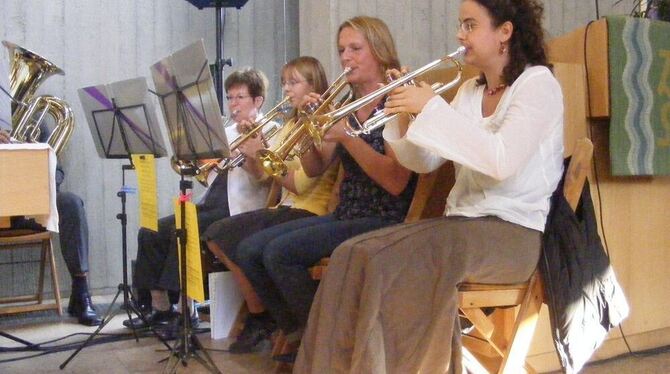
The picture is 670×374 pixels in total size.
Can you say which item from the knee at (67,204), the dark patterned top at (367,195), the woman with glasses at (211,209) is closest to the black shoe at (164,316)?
the woman with glasses at (211,209)

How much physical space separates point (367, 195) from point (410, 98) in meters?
0.63

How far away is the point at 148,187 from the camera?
99.3 inches

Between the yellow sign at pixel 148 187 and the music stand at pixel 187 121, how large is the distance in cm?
10

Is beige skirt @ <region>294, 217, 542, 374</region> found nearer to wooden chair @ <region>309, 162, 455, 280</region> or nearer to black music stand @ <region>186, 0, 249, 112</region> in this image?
wooden chair @ <region>309, 162, 455, 280</region>

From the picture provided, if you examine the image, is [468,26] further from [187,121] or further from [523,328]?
[187,121]

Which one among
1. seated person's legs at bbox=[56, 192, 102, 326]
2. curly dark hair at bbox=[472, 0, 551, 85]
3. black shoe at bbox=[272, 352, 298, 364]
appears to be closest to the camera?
curly dark hair at bbox=[472, 0, 551, 85]

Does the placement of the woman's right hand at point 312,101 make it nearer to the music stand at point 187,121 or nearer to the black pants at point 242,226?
the music stand at point 187,121

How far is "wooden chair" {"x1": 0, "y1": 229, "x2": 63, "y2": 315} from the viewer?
134 inches

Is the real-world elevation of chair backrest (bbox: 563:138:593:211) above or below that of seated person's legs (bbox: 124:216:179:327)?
above

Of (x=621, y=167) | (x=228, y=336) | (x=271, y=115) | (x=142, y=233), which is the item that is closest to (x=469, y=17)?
(x=621, y=167)

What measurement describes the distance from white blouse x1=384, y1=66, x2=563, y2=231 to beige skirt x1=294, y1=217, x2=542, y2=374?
2.6 inches

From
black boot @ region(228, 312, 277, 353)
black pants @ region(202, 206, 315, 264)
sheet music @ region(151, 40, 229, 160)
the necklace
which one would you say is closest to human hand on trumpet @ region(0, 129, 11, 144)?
sheet music @ region(151, 40, 229, 160)

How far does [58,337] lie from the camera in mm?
3168

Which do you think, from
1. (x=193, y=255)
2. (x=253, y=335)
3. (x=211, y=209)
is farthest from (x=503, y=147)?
Result: (x=211, y=209)
